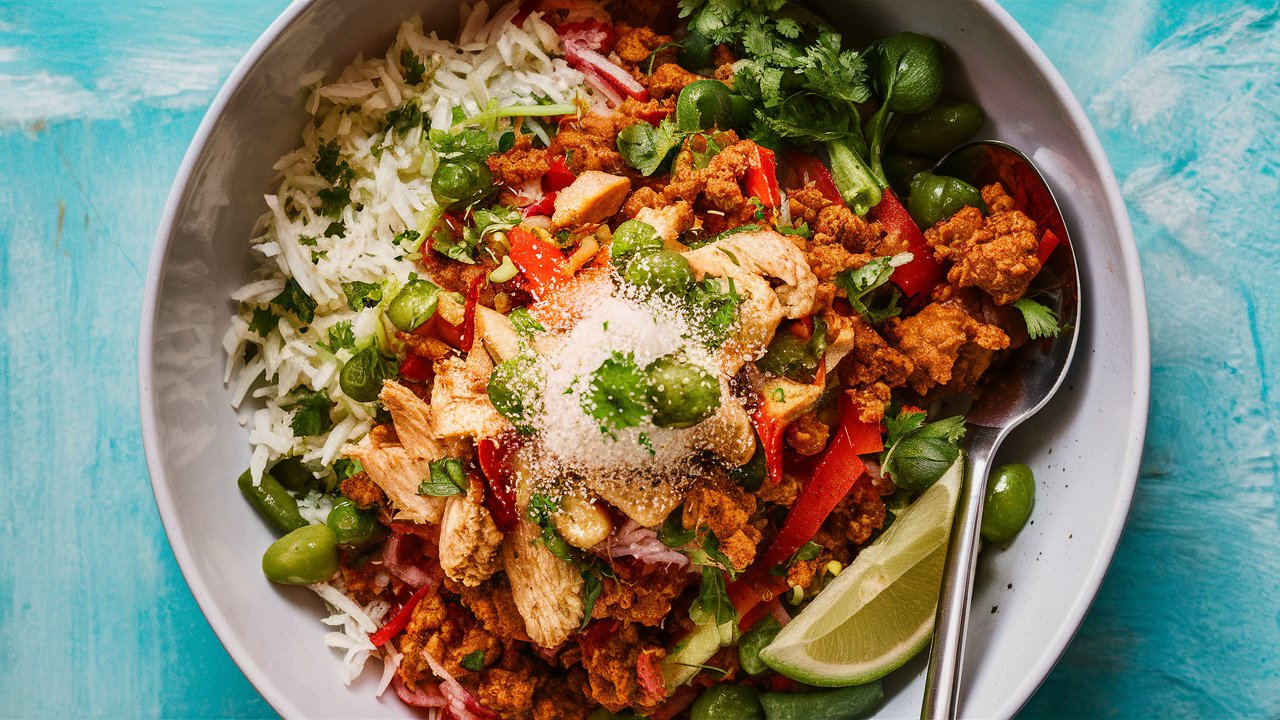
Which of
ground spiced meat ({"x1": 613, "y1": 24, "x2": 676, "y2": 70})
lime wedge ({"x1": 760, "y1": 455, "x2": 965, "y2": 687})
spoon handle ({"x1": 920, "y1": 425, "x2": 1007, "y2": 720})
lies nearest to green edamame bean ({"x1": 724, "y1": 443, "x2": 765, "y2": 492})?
lime wedge ({"x1": 760, "y1": 455, "x2": 965, "y2": 687})

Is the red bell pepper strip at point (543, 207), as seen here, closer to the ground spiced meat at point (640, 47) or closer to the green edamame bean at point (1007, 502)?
the ground spiced meat at point (640, 47)

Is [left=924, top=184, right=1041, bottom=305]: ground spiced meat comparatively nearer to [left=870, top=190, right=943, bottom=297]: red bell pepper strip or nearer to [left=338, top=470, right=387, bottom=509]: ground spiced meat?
[left=870, top=190, right=943, bottom=297]: red bell pepper strip

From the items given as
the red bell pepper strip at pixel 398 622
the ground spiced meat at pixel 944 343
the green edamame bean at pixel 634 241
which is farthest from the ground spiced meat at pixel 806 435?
the red bell pepper strip at pixel 398 622

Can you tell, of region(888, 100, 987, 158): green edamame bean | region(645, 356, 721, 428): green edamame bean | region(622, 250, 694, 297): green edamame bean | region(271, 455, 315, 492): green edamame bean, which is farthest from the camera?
region(271, 455, 315, 492): green edamame bean

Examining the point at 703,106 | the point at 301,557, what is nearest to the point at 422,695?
the point at 301,557

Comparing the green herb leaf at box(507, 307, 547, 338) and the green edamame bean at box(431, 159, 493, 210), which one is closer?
the green herb leaf at box(507, 307, 547, 338)

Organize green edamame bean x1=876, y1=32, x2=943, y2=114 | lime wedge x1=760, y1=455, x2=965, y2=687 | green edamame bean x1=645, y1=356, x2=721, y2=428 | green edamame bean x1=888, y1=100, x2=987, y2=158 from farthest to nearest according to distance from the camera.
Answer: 1. green edamame bean x1=888, y1=100, x2=987, y2=158
2. green edamame bean x1=876, y1=32, x2=943, y2=114
3. lime wedge x1=760, y1=455, x2=965, y2=687
4. green edamame bean x1=645, y1=356, x2=721, y2=428

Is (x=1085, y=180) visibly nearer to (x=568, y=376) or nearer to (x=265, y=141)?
(x=568, y=376)
